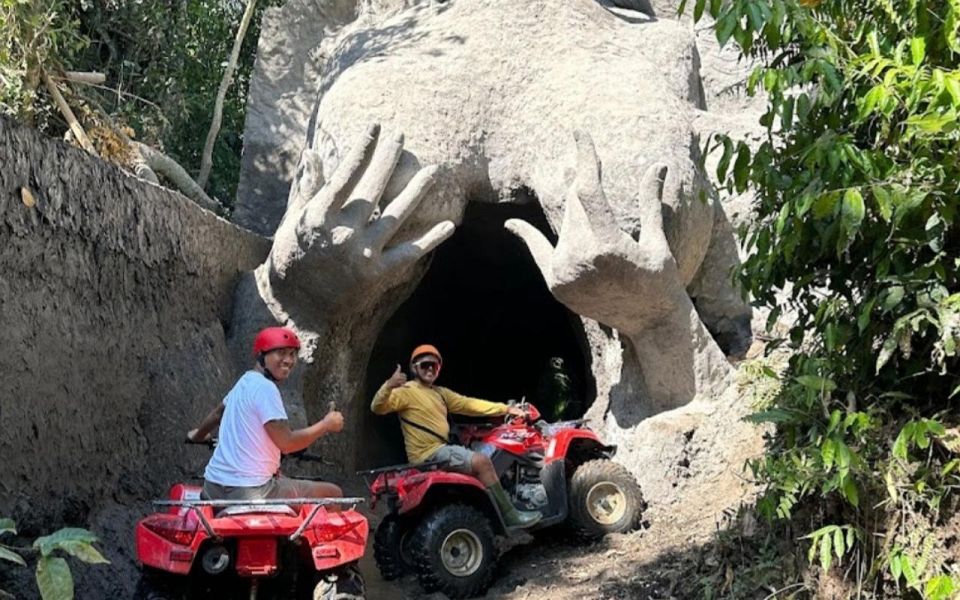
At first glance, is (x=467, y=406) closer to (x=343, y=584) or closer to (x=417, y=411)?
(x=417, y=411)

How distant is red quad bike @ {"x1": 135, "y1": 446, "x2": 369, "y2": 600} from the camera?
3.57 metres

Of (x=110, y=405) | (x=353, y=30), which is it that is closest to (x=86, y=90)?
(x=353, y=30)

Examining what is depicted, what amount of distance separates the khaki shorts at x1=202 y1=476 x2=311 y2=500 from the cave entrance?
483cm

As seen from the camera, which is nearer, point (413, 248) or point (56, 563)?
point (56, 563)

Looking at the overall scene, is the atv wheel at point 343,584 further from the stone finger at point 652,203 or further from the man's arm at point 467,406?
the stone finger at point 652,203

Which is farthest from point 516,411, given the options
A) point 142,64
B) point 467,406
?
point 142,64

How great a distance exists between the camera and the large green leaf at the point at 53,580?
2162 millimetres

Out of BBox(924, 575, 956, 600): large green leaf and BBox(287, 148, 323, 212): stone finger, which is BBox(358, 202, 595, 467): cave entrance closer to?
BBox(287, 148, 323, 212): stone finger

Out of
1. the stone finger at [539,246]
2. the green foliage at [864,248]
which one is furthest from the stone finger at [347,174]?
the green foliage at [864,248]

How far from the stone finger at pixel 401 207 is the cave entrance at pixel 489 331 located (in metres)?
1.33

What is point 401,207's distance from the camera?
718 cm

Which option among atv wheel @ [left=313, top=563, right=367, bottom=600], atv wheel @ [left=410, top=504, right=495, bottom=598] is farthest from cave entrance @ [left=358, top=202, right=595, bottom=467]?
atv wheel @ [left=313, top=563, right=367, bottom=600]

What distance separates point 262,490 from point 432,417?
2.01 m

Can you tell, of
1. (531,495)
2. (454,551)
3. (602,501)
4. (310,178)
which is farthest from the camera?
(310,178)
